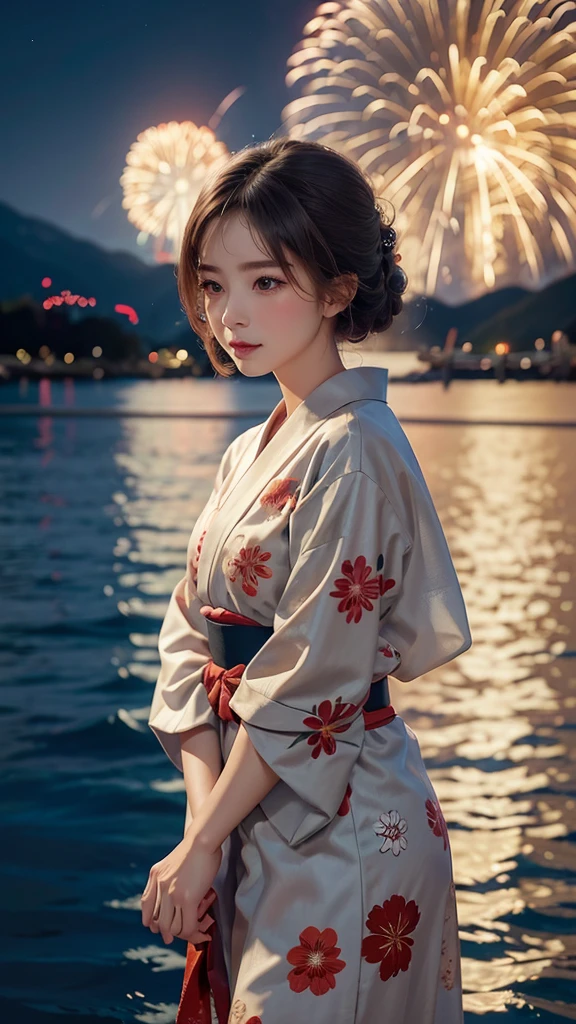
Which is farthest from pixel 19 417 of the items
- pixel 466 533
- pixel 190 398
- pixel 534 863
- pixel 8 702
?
pixel 534 863

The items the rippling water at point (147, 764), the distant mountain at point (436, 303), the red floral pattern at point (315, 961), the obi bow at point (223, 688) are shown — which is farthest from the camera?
the distant mountain at point (436, 303)

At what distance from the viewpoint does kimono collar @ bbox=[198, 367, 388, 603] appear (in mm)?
1120

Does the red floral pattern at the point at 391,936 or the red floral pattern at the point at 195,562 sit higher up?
the red floral pattern at the point at 195,562

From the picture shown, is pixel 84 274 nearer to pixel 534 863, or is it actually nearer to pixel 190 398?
pixel 190 398

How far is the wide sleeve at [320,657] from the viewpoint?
1031 mm

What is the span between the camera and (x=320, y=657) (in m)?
1.03

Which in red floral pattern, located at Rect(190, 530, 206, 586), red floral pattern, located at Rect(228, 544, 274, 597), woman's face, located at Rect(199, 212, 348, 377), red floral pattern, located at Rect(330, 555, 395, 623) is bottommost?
red floral pattern, located at Rect(330, 555, 395, 623)

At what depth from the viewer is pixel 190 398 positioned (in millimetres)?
29875

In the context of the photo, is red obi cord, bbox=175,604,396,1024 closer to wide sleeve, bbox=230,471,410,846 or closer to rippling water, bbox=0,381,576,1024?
wide sleeve, bbox=230,471,410,846

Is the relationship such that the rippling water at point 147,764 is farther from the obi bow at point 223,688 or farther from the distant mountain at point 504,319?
the distant mountain at point 504,319

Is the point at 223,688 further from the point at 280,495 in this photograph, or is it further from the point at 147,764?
the point at 147,764

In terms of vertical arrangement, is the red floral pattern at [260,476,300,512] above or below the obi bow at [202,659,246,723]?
above

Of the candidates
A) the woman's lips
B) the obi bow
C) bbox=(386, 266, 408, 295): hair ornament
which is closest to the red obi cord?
the obi bow

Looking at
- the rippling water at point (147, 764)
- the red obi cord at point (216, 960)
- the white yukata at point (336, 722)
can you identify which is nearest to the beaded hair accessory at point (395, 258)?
the white yukata at point (336, 722)
